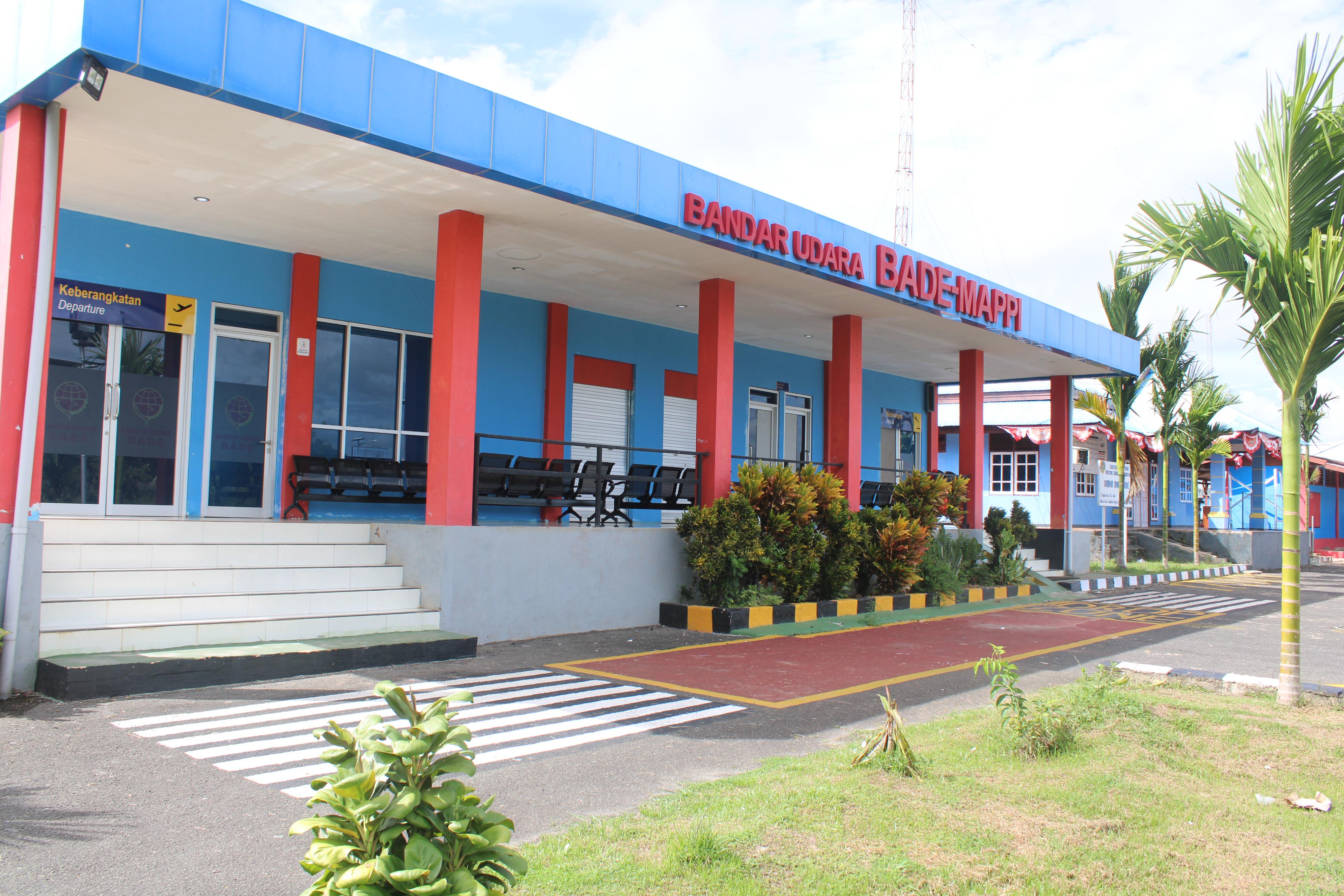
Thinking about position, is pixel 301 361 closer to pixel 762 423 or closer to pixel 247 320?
pixel 247 320

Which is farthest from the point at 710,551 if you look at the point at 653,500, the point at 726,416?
the point at 653,500

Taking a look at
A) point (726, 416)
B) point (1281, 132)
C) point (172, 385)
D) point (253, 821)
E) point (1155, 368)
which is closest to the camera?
point (253, 821)

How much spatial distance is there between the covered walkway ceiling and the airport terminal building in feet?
0.17

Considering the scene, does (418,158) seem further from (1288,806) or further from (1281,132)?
(1288,806)

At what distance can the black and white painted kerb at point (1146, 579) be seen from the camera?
17.7 m

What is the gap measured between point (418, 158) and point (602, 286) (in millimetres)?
4993

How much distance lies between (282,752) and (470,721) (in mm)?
1162

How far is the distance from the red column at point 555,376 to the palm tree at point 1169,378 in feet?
45.5

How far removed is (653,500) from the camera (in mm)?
13625

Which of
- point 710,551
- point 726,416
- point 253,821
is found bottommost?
point 253,821

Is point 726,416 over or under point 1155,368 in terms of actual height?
under

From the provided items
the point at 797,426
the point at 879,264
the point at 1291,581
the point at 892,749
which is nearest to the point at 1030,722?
the point at 892,749

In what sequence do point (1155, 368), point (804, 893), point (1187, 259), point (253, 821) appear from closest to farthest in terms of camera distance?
1. point (804, 893)
2. point (253, 821)
3. point (1187, 259)
4. point (1155, 368)

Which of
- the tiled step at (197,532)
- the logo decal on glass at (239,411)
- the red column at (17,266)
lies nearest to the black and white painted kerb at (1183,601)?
the tiled step at (197,532)
